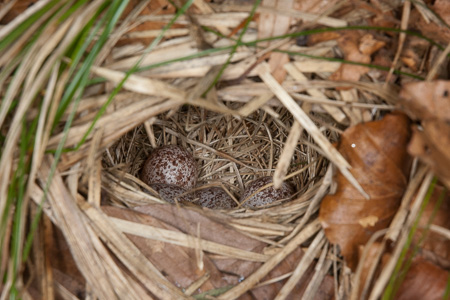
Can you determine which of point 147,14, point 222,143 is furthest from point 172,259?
point 222,143

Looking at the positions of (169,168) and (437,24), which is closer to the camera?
(437,24)

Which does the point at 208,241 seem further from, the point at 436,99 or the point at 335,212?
the point at 436,99

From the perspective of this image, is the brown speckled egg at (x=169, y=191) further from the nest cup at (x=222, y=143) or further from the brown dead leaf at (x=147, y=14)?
the brown dead leaf at (x=147, y=14)

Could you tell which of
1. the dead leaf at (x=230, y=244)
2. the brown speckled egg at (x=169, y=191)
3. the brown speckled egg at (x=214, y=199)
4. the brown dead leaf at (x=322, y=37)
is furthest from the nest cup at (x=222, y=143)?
the brown dead leaf at (x=322, y=37)

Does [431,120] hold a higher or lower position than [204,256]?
higher

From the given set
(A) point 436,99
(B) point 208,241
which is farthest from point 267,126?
(A) point 436,99

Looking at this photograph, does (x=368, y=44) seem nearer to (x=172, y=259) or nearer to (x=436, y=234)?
(x=436, y=234)
